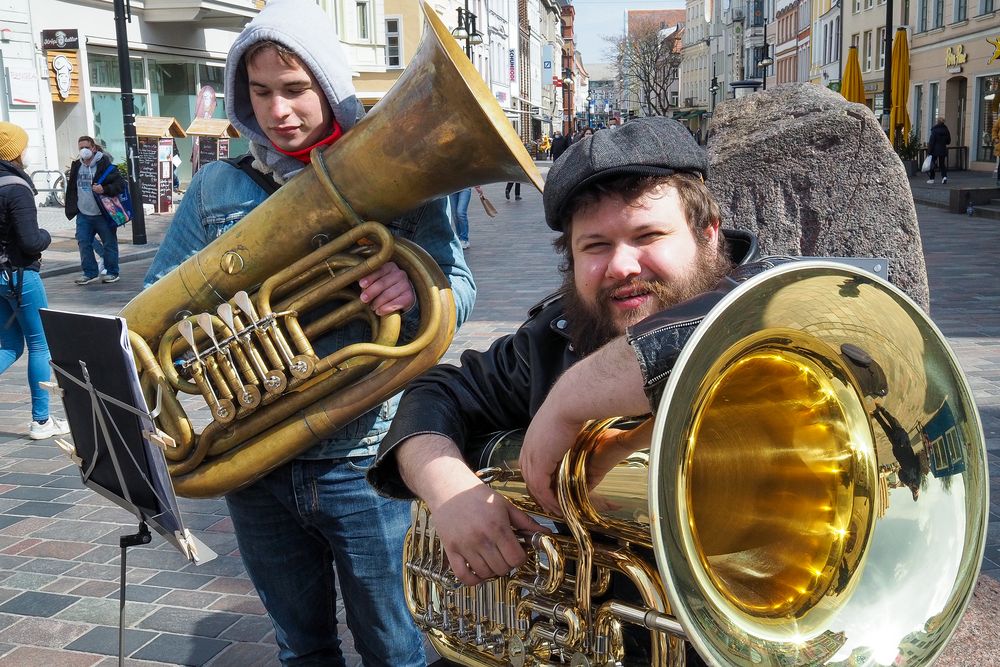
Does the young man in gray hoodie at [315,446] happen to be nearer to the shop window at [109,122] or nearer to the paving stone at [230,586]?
the paving stone at [230,586]

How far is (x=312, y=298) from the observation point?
200cm

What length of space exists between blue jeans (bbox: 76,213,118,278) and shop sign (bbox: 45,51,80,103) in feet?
27.9

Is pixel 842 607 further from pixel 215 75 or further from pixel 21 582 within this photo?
pixel 215 75

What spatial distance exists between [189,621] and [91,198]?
807 cm

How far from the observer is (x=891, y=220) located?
8.61ft

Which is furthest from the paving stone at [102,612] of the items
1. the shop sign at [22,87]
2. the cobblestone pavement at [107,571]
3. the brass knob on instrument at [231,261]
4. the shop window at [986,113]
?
the shop window at [986,113]

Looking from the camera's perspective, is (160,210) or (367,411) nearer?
(367,411)

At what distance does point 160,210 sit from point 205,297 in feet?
56.3

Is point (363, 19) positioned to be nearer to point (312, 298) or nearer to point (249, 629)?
point (249, 629)

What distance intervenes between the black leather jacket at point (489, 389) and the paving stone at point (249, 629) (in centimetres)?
176

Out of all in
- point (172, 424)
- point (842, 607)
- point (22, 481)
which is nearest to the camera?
point (842, 607)

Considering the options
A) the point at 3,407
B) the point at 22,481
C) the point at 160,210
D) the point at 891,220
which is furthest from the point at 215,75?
the point at 891,220

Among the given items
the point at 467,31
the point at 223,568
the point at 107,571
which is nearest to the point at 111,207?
the point at 107,571

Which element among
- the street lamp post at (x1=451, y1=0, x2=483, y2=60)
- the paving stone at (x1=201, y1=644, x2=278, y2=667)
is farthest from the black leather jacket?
the street lamp post at (x1=451, y1=0, x2=483, y2=60)
